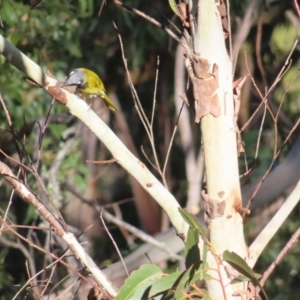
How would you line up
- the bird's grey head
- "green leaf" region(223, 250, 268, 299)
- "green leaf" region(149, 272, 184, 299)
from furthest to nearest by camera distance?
the bird's grey head
"green leaf" region(149, 272, 184, 299)
"green leaf" region(223, 250, 268, 299)

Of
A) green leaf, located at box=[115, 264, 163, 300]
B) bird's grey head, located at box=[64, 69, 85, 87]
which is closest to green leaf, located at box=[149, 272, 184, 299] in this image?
green leaf, located at box=[115, 264, 163, 300]

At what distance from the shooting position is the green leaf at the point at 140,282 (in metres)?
1.89

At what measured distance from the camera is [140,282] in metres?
1.93

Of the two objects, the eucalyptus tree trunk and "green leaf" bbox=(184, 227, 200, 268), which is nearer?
"green leaf" bbox=(184, 227, 200, 268)

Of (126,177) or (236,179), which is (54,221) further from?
(126,177)

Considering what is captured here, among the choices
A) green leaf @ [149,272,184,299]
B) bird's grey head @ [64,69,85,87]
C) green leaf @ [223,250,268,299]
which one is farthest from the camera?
bird's grey head @ [64,69,85,87]

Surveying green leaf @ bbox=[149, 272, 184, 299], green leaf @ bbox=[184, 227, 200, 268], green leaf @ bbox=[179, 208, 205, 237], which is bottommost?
green leaf @ bbox=[149, 272, 184, 299]

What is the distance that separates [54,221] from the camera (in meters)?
1.89

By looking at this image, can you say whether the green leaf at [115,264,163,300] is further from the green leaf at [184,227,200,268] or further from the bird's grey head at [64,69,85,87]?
the bird's grey head at [64,69,85,87]

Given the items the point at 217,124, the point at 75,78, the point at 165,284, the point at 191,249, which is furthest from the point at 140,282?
the point at 75,78

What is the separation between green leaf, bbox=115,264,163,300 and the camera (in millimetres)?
1886

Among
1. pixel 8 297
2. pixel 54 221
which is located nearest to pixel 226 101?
pixel 54 221

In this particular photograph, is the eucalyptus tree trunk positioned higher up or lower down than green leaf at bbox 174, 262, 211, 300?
higher up

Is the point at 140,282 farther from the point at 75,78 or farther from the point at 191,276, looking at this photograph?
the point at 75,78
